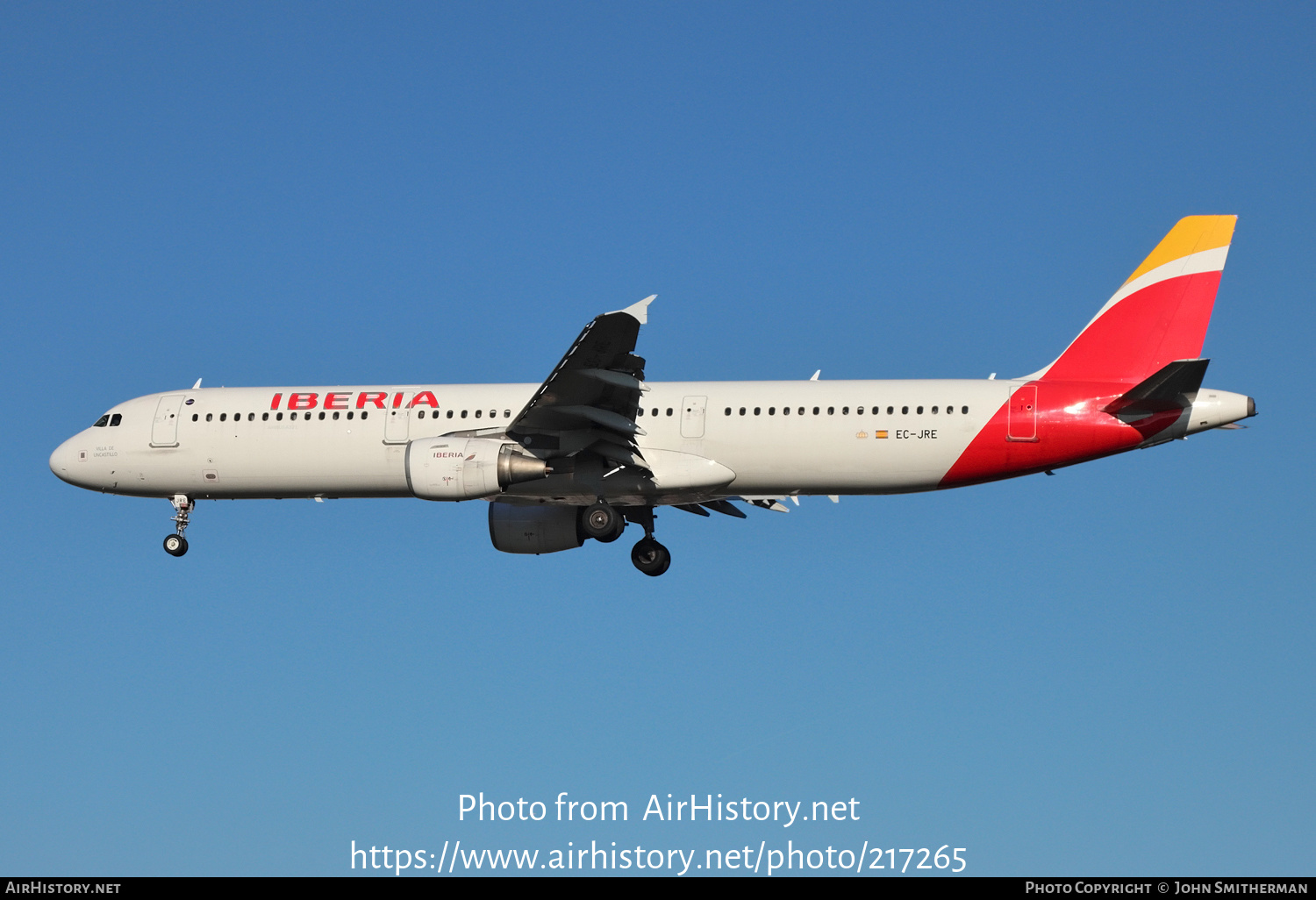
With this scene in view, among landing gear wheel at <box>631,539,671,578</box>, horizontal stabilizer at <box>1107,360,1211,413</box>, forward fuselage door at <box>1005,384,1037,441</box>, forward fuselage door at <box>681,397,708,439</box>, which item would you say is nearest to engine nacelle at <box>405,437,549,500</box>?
forward fuselage door at <box>681,397,708,439</box>

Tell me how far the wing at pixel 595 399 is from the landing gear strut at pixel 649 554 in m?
3.37

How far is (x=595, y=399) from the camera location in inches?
1122

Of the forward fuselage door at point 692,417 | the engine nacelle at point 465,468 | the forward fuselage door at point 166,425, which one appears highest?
the forward fuselage door at point 166,425

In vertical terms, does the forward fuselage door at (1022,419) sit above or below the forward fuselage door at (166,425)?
below

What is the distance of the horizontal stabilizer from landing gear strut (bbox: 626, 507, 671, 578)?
33.9ft

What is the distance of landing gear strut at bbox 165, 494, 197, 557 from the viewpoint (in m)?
32.8

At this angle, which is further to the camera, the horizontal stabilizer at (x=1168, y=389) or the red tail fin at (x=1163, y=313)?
the red tail fin at (x=1163, y=313)

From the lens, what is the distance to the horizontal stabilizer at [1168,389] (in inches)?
1040

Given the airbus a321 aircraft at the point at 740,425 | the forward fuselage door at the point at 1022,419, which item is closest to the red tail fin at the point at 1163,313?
the airbus a321 aircraft at the point at 740,425

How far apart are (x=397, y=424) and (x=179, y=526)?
5.85 metres

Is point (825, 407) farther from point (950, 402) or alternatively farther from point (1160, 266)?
point (1160, 266)

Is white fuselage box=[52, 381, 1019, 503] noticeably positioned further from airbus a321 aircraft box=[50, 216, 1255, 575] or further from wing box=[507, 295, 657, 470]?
wing box=[507, 295, 657, 470]

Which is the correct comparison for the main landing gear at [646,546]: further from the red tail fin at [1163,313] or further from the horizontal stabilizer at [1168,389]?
the horizontal stabilizer at [1168,389]

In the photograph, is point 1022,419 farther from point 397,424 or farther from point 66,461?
point 66,461
